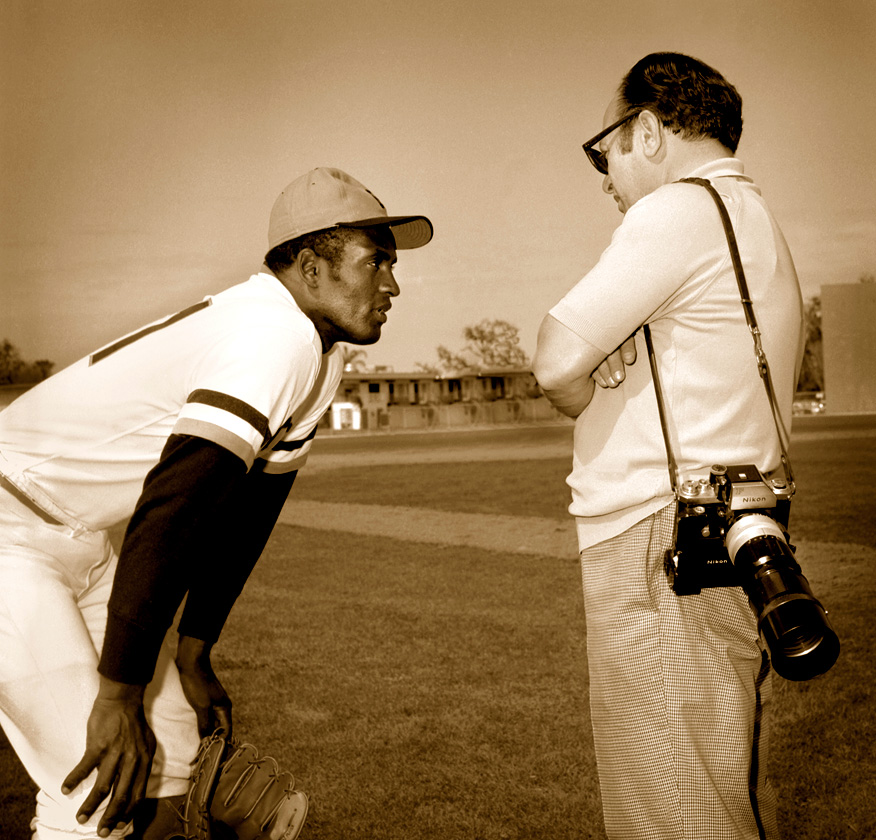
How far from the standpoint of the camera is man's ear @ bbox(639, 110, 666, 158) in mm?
2078

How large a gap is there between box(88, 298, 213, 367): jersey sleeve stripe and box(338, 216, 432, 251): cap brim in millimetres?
409

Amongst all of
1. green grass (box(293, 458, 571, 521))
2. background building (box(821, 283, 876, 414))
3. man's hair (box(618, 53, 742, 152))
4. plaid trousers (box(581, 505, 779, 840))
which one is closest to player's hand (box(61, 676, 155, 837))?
plaid trousers (box(581, 505, 779, 840))

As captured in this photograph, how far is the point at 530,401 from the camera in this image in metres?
58.9

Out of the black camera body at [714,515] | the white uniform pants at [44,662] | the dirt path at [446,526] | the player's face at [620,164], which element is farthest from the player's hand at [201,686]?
the dirt path at [446,526]

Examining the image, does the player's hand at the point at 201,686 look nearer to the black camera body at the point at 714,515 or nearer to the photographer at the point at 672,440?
the photographer at the point at 672,440

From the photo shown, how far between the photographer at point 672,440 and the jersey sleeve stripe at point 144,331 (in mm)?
730

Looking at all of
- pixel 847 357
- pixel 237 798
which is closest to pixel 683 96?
Answer: pixel 237 798

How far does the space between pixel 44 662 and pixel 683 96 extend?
176 centimetres

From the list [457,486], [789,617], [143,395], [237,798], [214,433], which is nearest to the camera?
[789,617]

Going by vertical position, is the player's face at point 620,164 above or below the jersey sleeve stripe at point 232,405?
above

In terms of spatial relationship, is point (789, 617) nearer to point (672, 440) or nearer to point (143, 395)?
point (672, 440)

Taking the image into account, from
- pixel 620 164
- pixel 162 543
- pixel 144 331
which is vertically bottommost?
pixel 162 543

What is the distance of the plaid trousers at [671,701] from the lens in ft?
6.27

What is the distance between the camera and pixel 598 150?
7.40 feet
